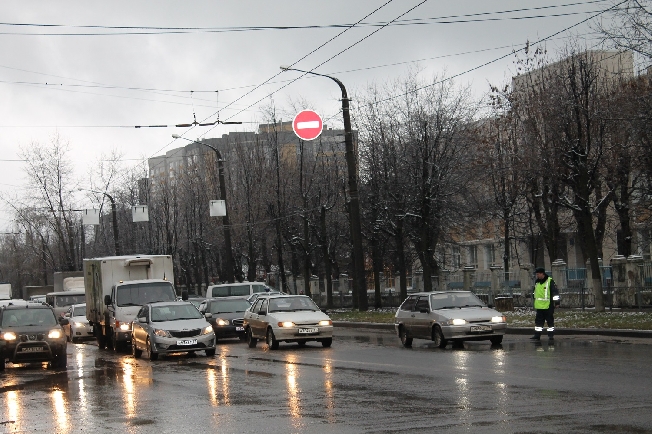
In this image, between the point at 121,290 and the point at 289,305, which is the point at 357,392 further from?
the point at 121,290

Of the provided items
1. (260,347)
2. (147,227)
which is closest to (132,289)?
(260,347)

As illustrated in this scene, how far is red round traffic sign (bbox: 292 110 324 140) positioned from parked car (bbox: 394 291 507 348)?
28.1ft

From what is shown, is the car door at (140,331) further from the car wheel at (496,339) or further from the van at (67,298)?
the van at (67,298)

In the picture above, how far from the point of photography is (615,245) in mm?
62938

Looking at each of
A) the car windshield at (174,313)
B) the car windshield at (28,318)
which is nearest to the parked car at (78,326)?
the car windshield at (174,313)

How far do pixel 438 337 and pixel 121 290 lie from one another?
1138 cm

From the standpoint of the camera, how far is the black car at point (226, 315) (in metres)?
31.6

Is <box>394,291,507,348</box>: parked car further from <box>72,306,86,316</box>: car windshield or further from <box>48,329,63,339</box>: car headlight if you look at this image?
<box>72,306,86,316</box>: car windshield

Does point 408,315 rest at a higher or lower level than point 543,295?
lower

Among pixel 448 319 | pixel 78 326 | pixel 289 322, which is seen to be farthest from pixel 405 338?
pixel 78 326

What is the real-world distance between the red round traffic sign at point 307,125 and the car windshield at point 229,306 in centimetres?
612

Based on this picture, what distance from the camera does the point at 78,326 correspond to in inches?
1545

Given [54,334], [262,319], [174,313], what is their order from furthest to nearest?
[262,319], [174,313], [54,334]

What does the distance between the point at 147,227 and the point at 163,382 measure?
A: 63.6m
